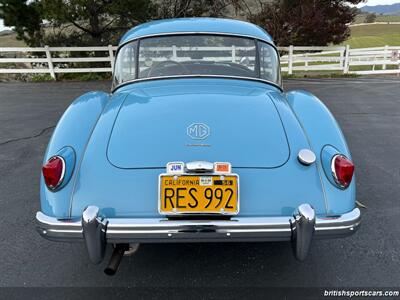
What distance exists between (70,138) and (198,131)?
0.91 meters

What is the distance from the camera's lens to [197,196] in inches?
Answer: 81.0

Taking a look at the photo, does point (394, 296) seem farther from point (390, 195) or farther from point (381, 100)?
point (381, 100)

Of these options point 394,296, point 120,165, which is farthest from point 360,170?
point 120,165

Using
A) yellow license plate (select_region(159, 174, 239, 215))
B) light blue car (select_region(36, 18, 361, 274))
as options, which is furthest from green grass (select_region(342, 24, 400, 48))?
yellow license plate (select_region(159, 174, 239, 215))

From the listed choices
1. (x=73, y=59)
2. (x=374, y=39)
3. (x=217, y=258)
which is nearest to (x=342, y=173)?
(x=217, y=258)

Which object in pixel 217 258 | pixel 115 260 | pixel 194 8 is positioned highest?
pixel 194 8

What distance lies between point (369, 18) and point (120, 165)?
10701 cm

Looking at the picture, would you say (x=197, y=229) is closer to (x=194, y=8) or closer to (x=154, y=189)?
(x=154, y=189)

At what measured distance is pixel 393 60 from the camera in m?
14.4

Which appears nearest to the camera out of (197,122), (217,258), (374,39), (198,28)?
(197,122)

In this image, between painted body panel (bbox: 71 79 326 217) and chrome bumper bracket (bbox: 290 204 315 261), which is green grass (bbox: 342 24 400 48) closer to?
painted body panel (bbox: 71 79 326 217)

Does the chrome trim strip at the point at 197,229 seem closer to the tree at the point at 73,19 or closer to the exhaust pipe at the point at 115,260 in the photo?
the exhaust pipe at the point at 115,260

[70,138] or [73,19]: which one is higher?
[73,19]

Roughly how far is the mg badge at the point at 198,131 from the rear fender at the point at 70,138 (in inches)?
28.7
